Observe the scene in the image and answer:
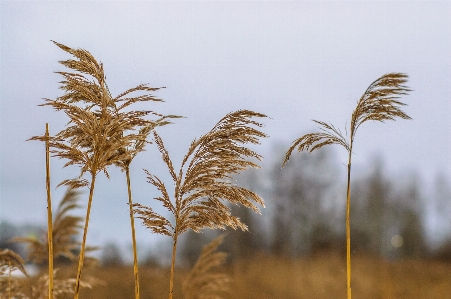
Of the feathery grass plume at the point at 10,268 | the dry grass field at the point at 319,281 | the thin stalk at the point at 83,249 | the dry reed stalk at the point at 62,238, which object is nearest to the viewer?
the thin stalk at the point at 83,249

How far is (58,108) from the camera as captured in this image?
3.25 m

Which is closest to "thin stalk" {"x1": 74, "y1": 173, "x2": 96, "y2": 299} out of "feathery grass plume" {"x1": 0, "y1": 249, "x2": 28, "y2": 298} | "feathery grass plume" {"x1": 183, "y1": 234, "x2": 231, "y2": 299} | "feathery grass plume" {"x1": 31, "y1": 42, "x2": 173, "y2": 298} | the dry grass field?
"feathery grass plume" {"x1": 31, "y1": 42, "x2": 173, "y2": 298}

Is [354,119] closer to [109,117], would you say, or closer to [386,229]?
[109,117]

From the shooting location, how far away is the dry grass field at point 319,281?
320 inches

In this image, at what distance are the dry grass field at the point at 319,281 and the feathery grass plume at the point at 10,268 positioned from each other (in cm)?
274

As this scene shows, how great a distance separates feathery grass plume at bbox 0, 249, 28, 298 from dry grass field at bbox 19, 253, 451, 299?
2738 mm

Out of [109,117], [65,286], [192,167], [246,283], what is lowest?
[246,283]

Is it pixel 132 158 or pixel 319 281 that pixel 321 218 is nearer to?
pixel 319 281

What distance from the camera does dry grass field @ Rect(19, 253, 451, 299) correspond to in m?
8.12

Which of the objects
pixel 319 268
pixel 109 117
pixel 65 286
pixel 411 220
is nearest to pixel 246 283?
pixel 319 268

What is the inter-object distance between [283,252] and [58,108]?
6878 mm

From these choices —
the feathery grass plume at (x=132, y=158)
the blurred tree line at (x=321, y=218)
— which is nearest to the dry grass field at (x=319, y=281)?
the blurred tree line at (x=321, y=218)

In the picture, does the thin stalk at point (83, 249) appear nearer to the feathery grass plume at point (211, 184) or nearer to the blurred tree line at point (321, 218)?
the feathery grass plume at point (211, 184)

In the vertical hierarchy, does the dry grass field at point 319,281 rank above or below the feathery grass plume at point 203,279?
below
